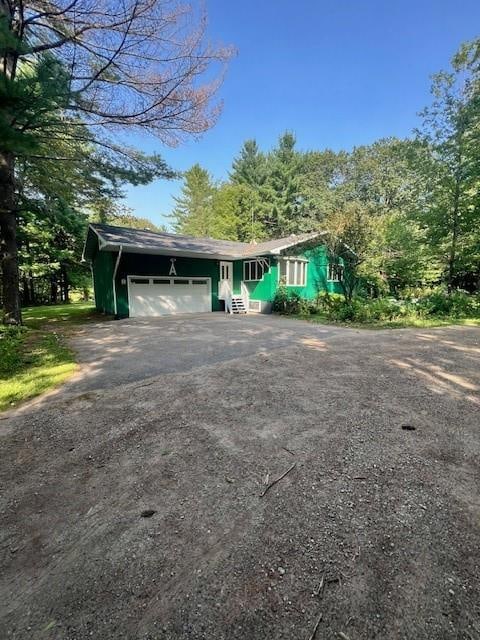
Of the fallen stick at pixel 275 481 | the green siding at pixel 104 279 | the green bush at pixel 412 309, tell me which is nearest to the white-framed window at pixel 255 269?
the green bush at pixel 412 309

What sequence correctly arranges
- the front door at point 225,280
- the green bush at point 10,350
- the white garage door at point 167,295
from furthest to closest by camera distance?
the front door at point 225,280
the white garage door at point 167,295
the green bush at point 10,350

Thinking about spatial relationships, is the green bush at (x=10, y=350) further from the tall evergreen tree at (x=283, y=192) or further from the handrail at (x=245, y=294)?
the tall evergreen tree at (x=283, y=192)

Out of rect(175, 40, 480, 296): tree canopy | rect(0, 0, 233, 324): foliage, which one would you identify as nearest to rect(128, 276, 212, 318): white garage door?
rect(0, 0, 233, 324): foliage

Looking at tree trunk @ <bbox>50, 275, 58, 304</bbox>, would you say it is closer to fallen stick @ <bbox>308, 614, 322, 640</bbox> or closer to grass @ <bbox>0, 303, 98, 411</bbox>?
grass @ <bbox>0, 303, 98, 411</bbox>

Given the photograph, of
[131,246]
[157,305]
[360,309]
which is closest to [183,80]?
[131,246]

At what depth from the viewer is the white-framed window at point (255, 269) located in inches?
552

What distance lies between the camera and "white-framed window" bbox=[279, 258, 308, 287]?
1408 centimetres

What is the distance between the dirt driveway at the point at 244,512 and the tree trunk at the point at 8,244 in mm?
5557

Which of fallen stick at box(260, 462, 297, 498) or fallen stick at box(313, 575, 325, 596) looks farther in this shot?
fallen stick at box(260, 462, 297, 498)

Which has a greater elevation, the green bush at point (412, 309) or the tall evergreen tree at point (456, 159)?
the tall evergreen tree at point (456, 159)

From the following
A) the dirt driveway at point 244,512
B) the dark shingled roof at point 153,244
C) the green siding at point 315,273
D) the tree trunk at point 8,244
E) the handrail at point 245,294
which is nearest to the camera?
the dirt driveway at point 244,512

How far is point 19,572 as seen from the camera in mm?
1527

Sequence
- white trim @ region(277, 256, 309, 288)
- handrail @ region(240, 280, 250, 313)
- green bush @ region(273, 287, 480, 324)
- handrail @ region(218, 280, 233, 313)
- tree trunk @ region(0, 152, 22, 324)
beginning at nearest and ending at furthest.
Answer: tree trunk @ region(0, 152, 22, 324)
green bush @ region(273, 287, 480, 324)
white trim @ region(277, 256, 309, 288)
handrail @ region(218, 280, 233, 313)
handrail @ region(240, 280, 250, 313)

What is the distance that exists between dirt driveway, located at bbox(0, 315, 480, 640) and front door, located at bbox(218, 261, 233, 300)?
1090cm
